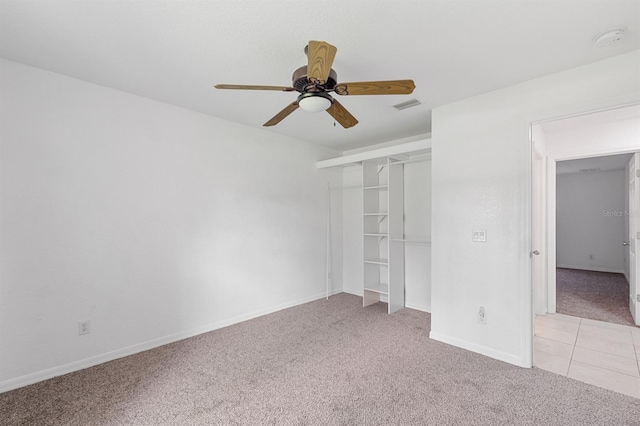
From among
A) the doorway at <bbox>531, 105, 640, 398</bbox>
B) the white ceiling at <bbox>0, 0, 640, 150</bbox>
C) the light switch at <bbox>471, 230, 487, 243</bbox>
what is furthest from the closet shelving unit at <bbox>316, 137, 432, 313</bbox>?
the doorway at <bbox>531, 105, 640, 398</bbox>

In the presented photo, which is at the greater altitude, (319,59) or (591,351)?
(319,59)

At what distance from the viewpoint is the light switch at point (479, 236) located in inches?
113

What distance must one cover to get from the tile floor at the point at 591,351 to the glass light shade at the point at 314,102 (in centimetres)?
294

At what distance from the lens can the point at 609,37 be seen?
1934mm

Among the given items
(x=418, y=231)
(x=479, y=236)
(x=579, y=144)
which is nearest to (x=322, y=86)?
(x=479, y=236)

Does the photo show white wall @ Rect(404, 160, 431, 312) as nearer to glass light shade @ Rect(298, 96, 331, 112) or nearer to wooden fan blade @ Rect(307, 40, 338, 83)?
glass light shade @ Rect(298, 96, 331, 112)

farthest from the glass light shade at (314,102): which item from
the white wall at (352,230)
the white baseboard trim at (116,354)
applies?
the white wall at (352,230)

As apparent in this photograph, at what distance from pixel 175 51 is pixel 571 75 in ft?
10.3

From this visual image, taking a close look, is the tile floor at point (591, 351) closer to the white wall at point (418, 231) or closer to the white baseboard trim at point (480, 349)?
the white baseboard trim at point (480, 349)

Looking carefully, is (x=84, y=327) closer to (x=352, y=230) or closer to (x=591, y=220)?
(x=352, y=230)

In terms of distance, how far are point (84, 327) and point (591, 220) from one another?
9469 millimetres

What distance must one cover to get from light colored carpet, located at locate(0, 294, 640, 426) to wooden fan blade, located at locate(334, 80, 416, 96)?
2.16 metres

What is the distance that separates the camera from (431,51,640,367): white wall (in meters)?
2.41

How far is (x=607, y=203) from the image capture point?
6469 millimetres
